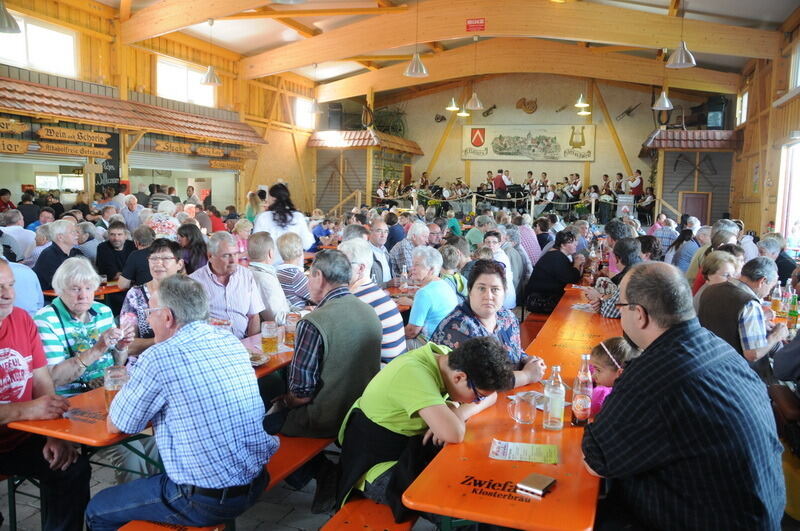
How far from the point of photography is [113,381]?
271 centimetres

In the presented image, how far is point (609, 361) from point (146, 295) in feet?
9.18

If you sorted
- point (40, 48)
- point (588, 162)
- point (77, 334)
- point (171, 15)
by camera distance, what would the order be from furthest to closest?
point (588, 162)
point (171, 15)
point (40, 48)
point (77, 334)

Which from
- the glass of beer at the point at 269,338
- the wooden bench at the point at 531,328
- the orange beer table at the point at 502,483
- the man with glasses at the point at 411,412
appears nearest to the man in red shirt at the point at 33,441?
the glass of beer at the point at 269,338

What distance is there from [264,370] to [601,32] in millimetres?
11668

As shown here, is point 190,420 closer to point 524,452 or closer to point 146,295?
point 524,452

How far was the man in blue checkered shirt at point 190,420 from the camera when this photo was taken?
225 cm

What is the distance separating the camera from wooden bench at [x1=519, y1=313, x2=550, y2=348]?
581 centimetres

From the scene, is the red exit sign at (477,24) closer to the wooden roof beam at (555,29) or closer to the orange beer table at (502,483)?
the wooden roof beam at (555,29)

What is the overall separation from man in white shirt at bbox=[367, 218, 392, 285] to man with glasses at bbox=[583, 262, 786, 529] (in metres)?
4.16

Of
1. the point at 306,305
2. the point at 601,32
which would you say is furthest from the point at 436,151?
the point at 306,305

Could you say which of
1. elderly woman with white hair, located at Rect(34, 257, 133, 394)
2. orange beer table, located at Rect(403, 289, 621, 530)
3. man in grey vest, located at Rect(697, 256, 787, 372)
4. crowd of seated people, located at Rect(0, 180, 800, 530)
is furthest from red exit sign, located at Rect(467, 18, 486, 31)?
orange beer table, located at Rect(403, 289, 621, 530)

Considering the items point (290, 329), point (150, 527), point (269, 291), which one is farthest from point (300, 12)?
point (150, 527)

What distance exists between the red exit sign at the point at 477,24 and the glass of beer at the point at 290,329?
10.6 metres

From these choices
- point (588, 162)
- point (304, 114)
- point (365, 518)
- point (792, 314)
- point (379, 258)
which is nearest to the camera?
point (365, 518)
